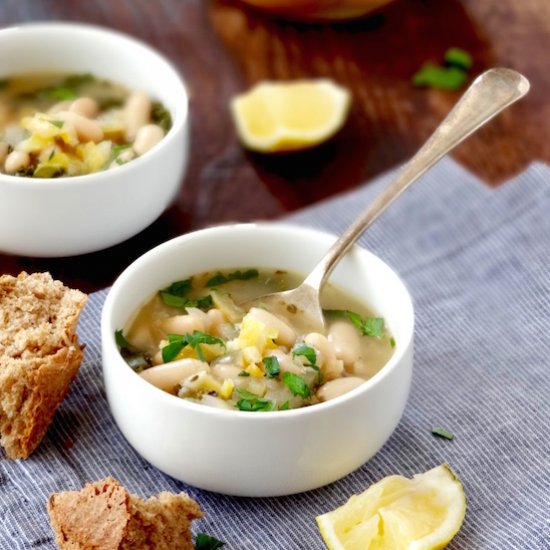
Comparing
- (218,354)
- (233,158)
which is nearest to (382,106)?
(233,158)

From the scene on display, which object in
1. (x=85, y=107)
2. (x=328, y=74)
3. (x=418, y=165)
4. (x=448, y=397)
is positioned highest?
(x=418, y=165)

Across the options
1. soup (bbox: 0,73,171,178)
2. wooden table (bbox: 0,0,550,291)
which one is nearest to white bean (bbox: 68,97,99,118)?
soup (bbox: 0,73,171,178)

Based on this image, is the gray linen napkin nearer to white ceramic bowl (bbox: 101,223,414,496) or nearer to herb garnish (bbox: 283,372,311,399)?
white ceramic bowl (bbox: 101,223,414,496)

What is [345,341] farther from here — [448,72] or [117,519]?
[448,72]

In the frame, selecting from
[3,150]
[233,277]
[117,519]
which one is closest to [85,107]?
[3,150]

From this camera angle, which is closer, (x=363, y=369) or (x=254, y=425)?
(x=254, y=425)

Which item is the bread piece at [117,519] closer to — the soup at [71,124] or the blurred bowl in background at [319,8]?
the soup at [71,124]

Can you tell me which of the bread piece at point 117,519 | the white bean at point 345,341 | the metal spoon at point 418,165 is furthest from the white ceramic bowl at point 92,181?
the bread piece at point 117,519
